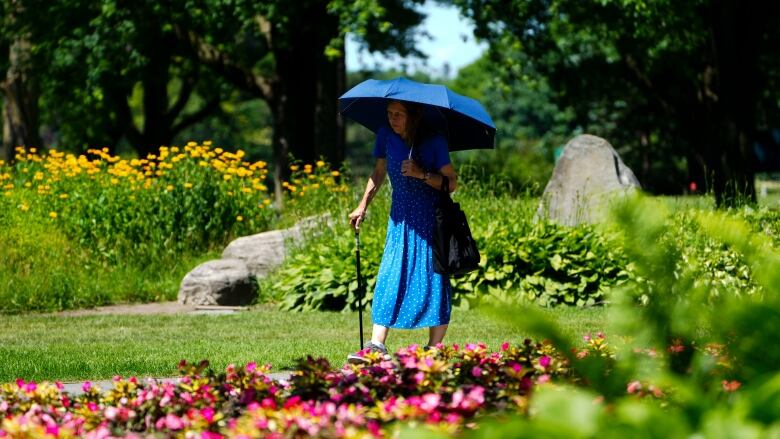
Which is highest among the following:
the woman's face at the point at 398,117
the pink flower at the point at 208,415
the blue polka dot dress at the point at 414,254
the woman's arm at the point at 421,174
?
the woman's face at the point at 398,117

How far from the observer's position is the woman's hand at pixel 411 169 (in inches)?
258

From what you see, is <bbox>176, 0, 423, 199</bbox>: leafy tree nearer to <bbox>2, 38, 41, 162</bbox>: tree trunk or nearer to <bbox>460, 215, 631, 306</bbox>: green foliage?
<bbox>2, 38, 41, 162</bbox>: tree trunk

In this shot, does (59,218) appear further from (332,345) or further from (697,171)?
(697,171)

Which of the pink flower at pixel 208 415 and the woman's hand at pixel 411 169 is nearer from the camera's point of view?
the pink flower at pixel 208 415

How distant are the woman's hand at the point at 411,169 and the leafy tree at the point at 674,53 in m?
5.66

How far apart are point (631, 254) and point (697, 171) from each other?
34554 millimetres

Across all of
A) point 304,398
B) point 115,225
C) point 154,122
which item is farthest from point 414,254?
point 154,122

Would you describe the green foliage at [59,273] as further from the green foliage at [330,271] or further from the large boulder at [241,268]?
the green foliage at [330,271]

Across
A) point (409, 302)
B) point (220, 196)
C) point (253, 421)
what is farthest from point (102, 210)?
point (253, 421)

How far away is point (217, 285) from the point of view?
1146cm

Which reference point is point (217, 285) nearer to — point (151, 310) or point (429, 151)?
point (151, 310)

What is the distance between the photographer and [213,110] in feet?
123

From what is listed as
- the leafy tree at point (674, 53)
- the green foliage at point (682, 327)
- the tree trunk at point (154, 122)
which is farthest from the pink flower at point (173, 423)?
the tree trunk at point (154, 122)

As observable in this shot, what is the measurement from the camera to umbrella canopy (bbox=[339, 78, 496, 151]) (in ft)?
21.8
